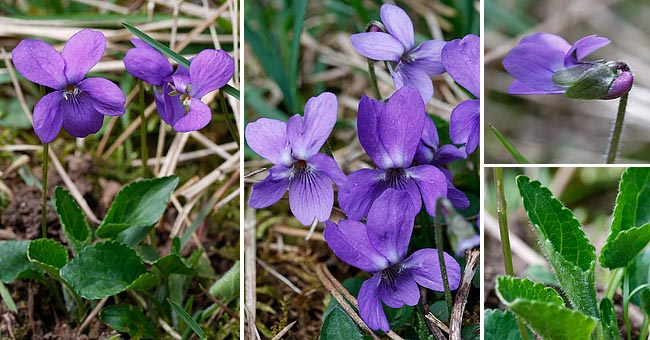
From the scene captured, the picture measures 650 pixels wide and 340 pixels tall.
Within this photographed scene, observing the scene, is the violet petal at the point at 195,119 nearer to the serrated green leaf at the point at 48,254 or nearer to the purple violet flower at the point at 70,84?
the purple violet flower at the point at 70,84

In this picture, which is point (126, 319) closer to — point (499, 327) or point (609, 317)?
point (499, 327)

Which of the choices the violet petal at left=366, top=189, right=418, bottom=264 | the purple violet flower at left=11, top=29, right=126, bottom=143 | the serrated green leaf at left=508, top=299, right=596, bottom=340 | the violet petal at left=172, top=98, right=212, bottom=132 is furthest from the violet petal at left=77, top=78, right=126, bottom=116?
the serrated green leaf at left=508, top=299, right=596, bottom=340

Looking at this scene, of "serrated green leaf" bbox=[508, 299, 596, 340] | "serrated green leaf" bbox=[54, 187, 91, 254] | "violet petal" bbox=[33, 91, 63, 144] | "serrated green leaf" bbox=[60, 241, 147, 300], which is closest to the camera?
"serrated green leaf" bbox=[508, 299, 596, 340]

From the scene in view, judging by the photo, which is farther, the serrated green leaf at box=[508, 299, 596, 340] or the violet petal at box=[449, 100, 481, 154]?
the violet petal at box=[449, 100, 481, 154]

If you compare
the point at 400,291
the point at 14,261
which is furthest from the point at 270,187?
the point at 14,261

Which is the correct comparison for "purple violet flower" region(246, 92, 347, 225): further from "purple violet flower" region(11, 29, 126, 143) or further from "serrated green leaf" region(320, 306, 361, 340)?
"purple violet flower" region(11, 29, 126, 143)

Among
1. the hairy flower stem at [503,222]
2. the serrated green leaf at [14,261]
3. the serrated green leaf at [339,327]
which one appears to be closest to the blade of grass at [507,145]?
the hairy flower stem at [503,222]

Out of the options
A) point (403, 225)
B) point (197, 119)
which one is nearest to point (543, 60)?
point (403, 225)
